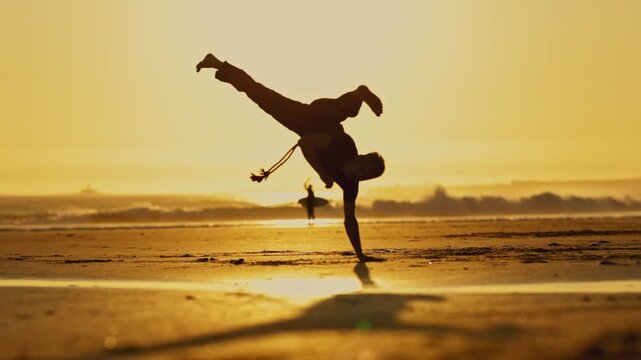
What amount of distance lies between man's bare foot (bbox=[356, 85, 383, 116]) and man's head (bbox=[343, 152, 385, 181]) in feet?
3.00

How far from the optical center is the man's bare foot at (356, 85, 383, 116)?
1725 cm

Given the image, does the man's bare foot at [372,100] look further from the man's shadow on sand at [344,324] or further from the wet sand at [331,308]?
the man's shadow on sand at [344,324]

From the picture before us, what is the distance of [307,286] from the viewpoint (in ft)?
44.8

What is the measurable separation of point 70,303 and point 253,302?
6.48 feet

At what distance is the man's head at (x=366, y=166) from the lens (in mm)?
16562

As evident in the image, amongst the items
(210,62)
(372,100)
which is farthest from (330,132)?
(210,62)

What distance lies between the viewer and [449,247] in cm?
2308

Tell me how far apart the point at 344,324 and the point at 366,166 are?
717 cm

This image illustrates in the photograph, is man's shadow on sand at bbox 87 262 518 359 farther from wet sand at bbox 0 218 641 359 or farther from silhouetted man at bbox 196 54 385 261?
silhouetted man at bbox 196 54 385 261

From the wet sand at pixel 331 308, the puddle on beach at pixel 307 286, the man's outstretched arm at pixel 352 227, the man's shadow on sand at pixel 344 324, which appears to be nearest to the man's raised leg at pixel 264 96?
the man's outstretched arm at pixel 352 227

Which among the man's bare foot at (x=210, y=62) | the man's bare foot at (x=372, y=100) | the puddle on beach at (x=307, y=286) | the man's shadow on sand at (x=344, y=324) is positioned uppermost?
the man's bare foot at (x=210, y=62)

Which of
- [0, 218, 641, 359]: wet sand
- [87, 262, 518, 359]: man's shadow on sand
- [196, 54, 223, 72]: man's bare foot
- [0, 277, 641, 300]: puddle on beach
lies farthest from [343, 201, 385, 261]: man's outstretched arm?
[87, 262, 518, 359]: man's shadow on sand

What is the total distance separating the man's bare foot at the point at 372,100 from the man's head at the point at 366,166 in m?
0.91

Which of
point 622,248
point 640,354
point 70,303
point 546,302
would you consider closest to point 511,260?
point 622,248
